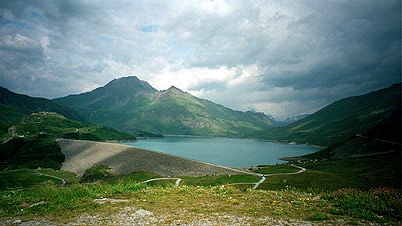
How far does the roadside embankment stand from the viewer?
295 ft

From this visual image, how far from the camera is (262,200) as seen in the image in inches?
771

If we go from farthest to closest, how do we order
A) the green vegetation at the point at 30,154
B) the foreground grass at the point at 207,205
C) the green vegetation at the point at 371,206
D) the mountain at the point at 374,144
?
the green vegetation at the point at 30,154
the mountain at the point at 374,144
the foreground grass at the point at 207,205
the green vegetation at the point at 371,206

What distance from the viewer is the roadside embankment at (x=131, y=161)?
89831 millimetres

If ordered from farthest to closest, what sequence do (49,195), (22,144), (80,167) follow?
(22,144), (80,167), (49,195)

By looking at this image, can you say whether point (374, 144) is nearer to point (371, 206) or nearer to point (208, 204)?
point (371, 206)

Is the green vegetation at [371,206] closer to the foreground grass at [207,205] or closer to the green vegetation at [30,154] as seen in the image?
the foreground grass at [207,205]

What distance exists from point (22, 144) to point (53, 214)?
655 feet

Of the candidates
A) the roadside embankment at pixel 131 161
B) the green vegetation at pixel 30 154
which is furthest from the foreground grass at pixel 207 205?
the green vegetation at pixel 30 154

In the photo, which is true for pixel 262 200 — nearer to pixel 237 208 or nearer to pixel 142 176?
pixel 237 208

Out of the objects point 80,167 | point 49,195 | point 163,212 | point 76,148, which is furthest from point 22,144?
point 163,212

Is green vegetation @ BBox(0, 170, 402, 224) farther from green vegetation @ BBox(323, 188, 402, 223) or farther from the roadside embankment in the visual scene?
the roadside embankment

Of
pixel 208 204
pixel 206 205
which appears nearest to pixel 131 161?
pixel 208 204

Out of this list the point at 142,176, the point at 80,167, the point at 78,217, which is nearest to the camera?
the point at 78,217

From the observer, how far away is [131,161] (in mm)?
107312
